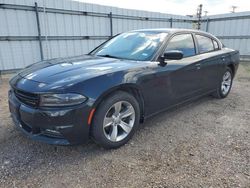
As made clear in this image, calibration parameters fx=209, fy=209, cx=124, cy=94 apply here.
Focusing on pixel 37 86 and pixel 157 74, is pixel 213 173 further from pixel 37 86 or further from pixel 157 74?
pixel 37 86

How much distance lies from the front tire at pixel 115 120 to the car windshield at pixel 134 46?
757 mm

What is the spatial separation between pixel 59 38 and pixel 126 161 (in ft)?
21.5

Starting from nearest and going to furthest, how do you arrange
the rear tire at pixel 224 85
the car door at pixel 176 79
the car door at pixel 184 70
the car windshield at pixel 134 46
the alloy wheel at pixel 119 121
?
the alloy wheel at pixel 119 121 → the car door at pixel 176 79 → the car windshield at pixel 134 46 → the car door at pixel 184 70 → the rear tire at pixel 224 85

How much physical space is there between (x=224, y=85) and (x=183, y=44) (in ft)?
6.30

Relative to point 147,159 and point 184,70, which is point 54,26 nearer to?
point 184,70

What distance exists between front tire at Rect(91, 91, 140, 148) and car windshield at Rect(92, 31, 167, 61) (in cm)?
76

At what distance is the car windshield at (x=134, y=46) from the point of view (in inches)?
125

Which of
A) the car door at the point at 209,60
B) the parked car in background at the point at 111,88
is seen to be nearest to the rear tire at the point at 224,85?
the car door at the point at 209,60

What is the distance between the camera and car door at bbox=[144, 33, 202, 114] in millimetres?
3061

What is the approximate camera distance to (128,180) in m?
2.17

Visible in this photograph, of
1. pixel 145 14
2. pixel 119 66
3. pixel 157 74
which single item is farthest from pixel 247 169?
pixel 145 14

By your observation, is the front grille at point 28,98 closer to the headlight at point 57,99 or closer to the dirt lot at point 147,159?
the headlight at point 57,99

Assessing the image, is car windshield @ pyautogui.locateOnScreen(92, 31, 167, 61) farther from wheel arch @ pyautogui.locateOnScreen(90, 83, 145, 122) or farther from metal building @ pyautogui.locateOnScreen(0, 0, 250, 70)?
metal building @ pyautogui.locateOnScreen(0, 0, 250, 70)

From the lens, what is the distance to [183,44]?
145 inches
